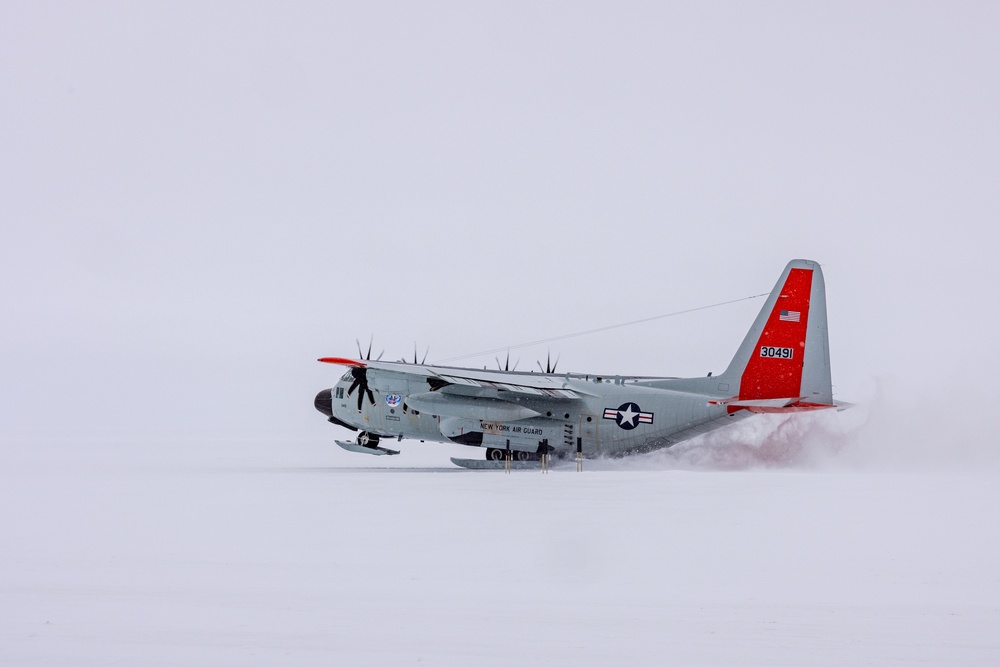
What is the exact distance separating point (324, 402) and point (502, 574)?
91.4 ft

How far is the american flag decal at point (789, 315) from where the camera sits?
35781 mm

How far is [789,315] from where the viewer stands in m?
35.9

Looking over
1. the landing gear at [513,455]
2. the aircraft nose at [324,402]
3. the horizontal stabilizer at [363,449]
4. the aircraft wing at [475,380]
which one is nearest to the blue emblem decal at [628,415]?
the aircraft wing at [475,380]

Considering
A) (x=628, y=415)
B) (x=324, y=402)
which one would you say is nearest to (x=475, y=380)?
(x=628, y=415)

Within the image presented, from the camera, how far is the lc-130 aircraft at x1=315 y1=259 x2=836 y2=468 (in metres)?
35.7

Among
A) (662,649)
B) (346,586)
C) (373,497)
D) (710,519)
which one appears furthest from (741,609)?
(373,497)

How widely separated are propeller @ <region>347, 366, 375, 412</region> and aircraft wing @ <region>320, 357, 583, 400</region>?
4.94 ft

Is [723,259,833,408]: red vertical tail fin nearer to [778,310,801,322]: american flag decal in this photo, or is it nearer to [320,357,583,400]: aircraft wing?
[778,310,801,322]: american flag decal

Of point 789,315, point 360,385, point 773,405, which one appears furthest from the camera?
point 360,385

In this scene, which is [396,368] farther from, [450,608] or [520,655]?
[520,655]

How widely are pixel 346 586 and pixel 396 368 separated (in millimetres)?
23425

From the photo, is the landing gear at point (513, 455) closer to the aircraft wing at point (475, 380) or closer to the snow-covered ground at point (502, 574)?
the aircraft wing at point (475, 380)

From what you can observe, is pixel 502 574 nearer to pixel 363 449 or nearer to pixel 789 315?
pixel 789 315

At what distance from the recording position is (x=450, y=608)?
44.3ft
